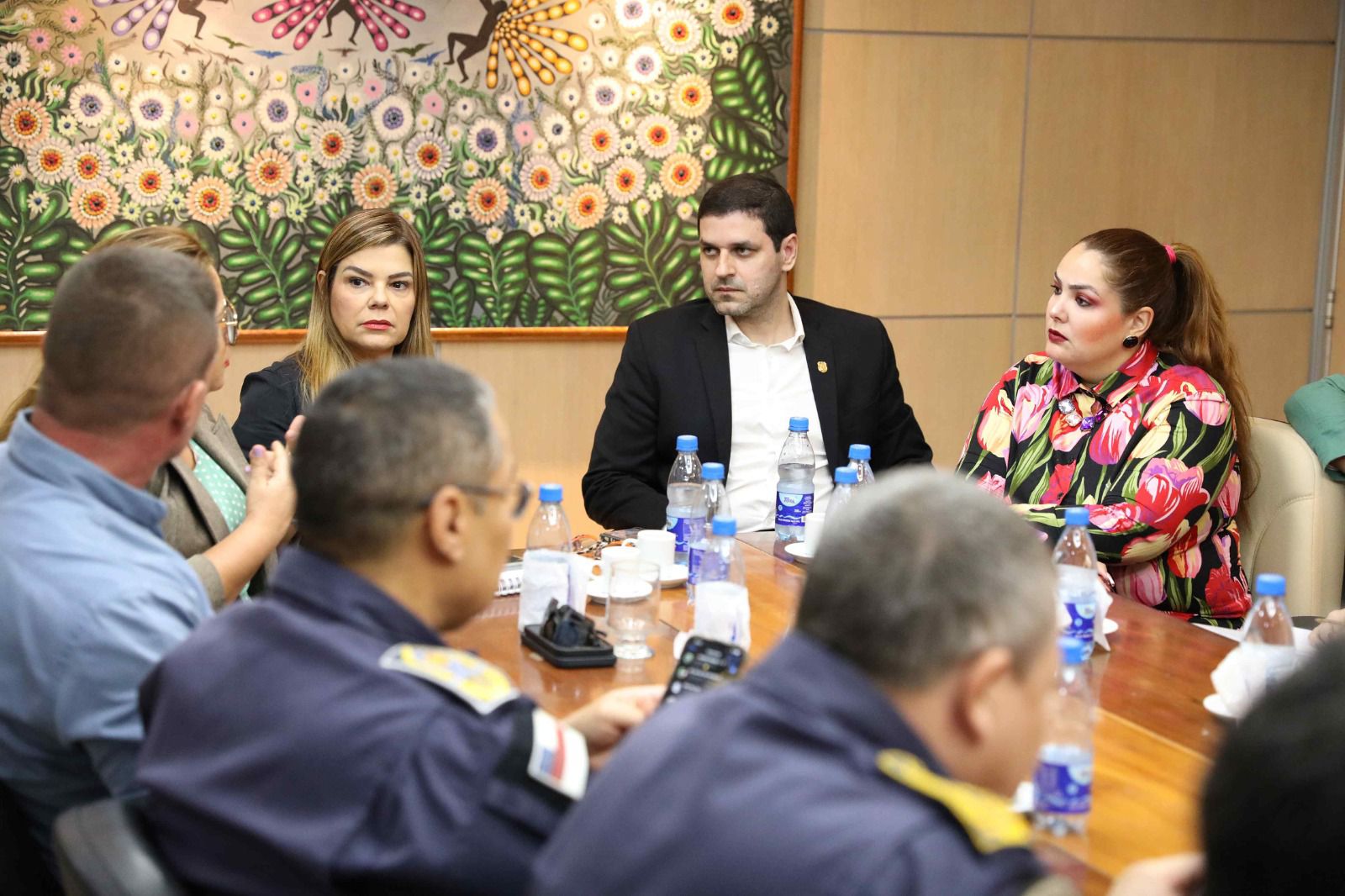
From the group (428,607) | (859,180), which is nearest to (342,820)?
(428,607)

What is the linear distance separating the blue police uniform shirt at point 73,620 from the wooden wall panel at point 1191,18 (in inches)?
160

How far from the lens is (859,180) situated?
485 cm

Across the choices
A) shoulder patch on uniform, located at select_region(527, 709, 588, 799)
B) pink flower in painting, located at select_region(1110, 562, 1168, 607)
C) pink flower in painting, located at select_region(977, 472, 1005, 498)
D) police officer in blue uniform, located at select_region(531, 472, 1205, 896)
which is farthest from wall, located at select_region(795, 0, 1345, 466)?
police officer in blue uniform, located at select_region(531, 472, 1205, 896)

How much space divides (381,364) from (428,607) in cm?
29

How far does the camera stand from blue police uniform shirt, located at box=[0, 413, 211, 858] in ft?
5.42

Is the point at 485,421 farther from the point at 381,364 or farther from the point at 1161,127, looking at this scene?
the point at 1161,127

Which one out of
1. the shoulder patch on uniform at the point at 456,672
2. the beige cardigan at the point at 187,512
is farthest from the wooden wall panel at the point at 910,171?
the shoulder patch on uniform at the point at 456,672

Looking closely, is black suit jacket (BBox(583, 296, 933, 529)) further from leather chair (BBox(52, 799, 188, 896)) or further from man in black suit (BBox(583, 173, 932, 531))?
leather chair (BBox(52, 799, 188, 896))

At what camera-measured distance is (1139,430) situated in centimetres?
323

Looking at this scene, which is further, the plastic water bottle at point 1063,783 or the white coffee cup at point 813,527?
the white coffee cup at point 813,527

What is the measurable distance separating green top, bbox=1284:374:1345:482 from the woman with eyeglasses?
2.35 meters

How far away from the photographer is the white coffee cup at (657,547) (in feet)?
9.04

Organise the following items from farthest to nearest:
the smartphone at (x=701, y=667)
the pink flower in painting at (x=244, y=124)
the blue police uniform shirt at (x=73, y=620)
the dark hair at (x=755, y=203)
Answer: the pink flower in painting at (x=244, y=124)
the dark hair at (x=755, y=203)
the smartphone at (x=701, y=667)
the blue police uniform shirt at (x=73, y=620)

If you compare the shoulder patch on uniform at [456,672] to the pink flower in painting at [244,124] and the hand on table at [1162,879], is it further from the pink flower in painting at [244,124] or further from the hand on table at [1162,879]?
the pink flower in painting at [244,124]
